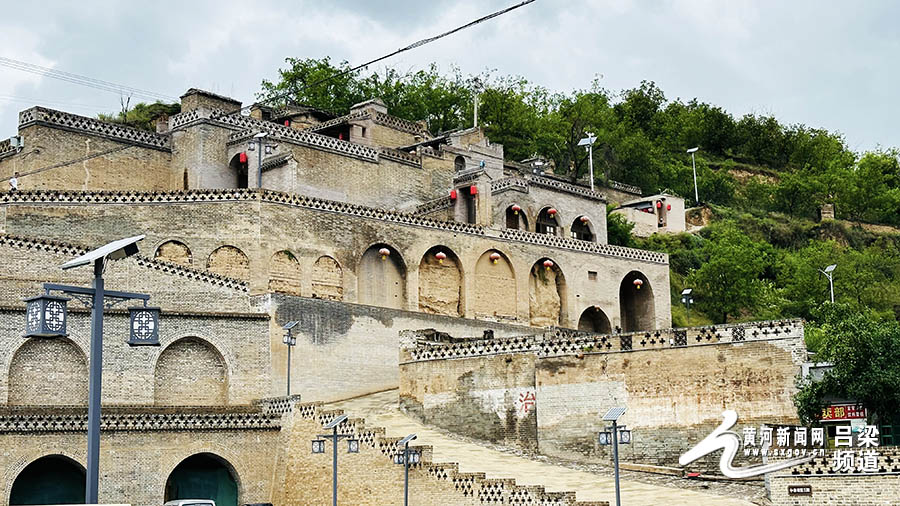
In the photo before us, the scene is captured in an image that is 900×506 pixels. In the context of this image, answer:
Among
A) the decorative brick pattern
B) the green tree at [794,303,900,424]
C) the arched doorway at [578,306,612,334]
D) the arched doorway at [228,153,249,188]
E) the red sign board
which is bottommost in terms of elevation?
the red sign board

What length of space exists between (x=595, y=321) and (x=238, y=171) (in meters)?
15.4

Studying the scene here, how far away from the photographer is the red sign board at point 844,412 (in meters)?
28.5

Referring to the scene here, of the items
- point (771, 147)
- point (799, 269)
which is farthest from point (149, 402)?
point (771, 147)

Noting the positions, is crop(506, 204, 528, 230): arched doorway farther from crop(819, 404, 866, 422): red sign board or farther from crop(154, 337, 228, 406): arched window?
crop(819, 404, 866, 422): red sign board

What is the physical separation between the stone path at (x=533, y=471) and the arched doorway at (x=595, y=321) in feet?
46.3

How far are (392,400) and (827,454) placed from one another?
1440cm

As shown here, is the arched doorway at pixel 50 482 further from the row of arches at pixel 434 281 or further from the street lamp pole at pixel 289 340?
the row of arches at pixel 434 281

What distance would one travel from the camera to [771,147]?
288ft

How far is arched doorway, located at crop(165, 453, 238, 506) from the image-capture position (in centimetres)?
3331

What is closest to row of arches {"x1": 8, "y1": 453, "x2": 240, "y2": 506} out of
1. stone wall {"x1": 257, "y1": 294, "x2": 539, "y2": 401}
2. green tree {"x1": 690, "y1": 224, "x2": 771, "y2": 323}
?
stone wall {"x1": 257, "y1": 294, "x2": 539, "y2": 401}

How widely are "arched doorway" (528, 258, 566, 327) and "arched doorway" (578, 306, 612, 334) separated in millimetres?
1551

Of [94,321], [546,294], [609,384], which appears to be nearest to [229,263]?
[546,294]

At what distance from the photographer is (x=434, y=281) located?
44625mm

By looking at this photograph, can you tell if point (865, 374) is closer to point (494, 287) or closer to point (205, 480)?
point (205, 480)
